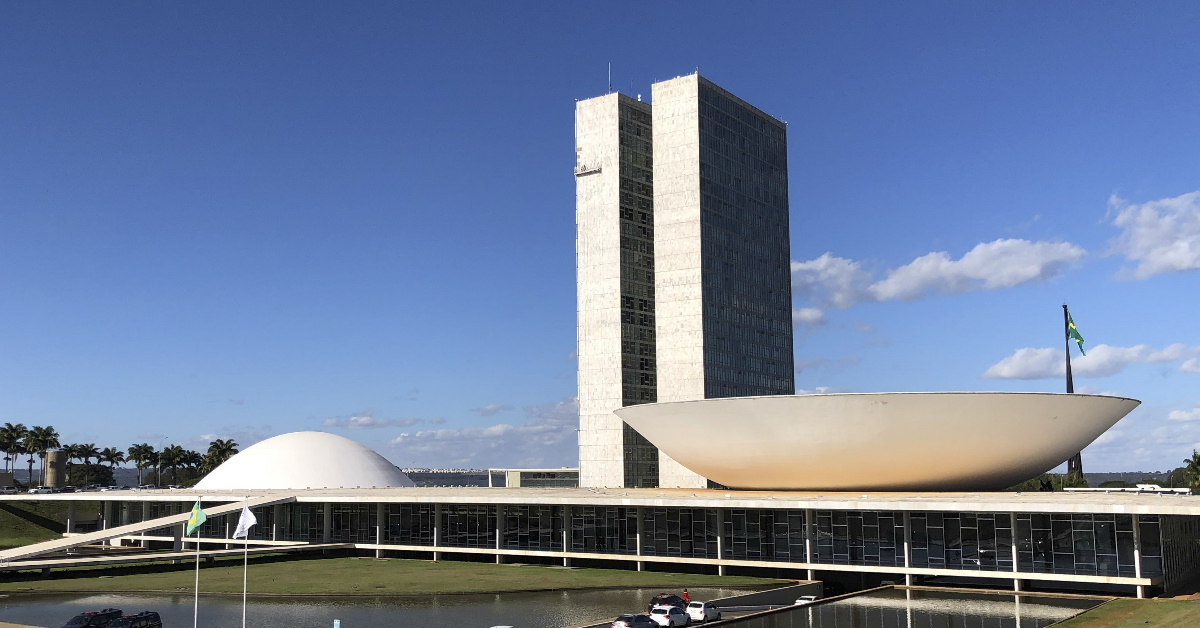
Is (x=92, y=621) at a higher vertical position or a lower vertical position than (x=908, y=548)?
lower

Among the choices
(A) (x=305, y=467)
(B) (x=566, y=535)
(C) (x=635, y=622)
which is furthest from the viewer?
(A) (x=305, y=467)

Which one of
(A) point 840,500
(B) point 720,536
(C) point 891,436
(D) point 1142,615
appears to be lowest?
(D) point 1142,615

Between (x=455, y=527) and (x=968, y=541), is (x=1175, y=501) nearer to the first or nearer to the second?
(x=968, y=541)

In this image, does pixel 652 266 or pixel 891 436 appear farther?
pixel 652 266

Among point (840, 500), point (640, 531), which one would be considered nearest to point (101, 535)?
point (640, 531)

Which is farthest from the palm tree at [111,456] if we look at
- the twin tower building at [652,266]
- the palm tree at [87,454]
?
the twin tower building at [652,266]

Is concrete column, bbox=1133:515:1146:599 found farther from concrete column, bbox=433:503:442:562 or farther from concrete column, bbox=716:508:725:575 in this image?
concrete column, bbox=433:503:442:562

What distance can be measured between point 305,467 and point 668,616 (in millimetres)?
60045

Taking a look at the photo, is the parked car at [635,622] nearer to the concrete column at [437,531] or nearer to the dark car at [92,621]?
the dark car at [92,621]

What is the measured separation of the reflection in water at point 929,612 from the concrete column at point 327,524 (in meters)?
40.2

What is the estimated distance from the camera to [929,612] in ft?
138

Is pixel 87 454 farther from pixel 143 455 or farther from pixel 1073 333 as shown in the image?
pixel 1073 333

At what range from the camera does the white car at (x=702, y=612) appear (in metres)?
38.9

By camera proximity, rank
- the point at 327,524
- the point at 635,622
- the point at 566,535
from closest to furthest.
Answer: the point at 635,622, the point at 566,535, the point at 327,524
